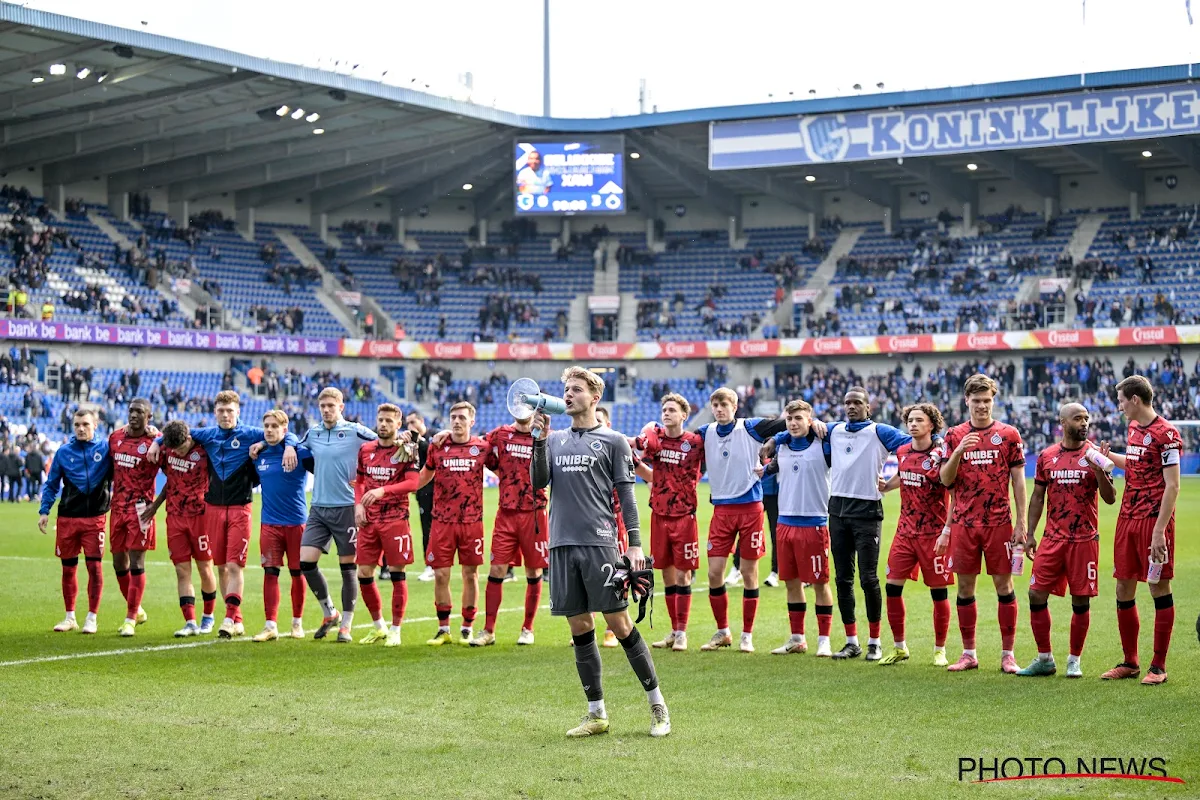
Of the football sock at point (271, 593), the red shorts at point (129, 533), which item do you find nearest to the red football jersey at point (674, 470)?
the football sock at point (271, 593)

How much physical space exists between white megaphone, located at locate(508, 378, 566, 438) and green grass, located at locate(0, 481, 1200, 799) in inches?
78.4

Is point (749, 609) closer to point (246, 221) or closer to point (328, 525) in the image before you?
point (328, 525)

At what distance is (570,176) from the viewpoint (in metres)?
53.1

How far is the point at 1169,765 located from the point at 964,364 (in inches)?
1860

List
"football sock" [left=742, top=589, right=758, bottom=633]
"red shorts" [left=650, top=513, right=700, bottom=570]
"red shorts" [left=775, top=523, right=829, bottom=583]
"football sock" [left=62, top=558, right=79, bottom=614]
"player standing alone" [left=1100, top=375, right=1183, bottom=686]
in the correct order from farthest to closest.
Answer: "football sock" [left=62, top=558, right=79, bottom=614] < "red shorts" [left=650, top=513, right=700, bottom=570] < "football sock" [left=742, top=589, right=758, bottom=633] < "red shorts" [left=775, top=523, right=829, bottom=583] < "player standing alone" [left=1100, top=375, right=1183, bottom=686]

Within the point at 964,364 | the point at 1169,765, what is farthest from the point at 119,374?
the point at 1169,765

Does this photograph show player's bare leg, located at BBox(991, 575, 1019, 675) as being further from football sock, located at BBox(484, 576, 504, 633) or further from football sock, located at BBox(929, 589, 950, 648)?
football sock, located at BBox(484, 576, 504, 633)

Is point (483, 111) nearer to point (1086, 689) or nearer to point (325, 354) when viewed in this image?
point (325, 354)

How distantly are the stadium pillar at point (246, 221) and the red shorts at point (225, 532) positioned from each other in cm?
4790

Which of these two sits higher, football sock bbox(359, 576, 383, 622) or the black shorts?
the black shorts

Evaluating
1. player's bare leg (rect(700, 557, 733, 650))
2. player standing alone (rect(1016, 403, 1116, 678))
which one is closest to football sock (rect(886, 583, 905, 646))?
player standing alone (rect(1016, 403, 1116, 678))

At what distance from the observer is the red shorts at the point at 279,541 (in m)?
13.2

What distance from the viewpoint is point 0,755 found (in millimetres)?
7781

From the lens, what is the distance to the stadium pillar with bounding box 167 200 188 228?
56.7 meters
